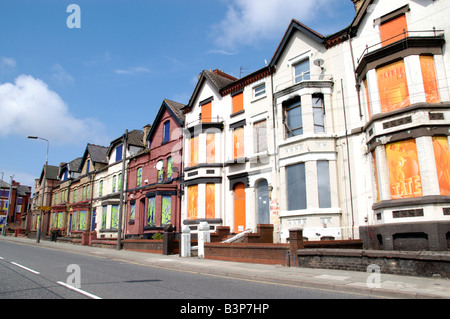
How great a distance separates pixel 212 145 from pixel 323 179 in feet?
31.2

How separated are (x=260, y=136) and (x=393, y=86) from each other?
913cm

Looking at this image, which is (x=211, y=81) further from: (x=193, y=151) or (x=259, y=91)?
(x=193, y=151)

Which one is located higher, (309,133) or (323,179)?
(309,133)

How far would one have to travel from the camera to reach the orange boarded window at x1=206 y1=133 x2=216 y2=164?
25.2 meters

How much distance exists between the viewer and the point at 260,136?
22.8 m

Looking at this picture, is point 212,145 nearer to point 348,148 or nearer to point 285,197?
point 285,197

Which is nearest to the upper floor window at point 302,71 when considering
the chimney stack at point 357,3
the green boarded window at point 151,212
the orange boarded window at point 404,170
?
the chimney stack at point 357,3

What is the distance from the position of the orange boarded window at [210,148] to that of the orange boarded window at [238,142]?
175cm

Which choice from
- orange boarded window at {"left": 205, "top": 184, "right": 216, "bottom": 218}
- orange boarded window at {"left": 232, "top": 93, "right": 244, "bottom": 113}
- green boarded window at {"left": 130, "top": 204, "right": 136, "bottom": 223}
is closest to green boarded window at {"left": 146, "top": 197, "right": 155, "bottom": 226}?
green boarded window at {"left": 130, "top": 204, "right": 136, "bottom": 223}

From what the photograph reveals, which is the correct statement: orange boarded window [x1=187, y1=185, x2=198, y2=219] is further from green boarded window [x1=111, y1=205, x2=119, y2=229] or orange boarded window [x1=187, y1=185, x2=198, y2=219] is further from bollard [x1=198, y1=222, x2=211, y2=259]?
green boarded window [x1=111, y1=205, x2=119, y2=229]

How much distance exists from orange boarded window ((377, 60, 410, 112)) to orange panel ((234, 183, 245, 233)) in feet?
35.3

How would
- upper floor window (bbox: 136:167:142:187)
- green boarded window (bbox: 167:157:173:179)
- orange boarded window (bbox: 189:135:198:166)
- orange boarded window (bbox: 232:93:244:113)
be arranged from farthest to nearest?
upper floor window (bbox: 136:167:142:187)
green boarded window (bbox: 167:157:173:179)
orange boarded window (bbox: 189:135:198:166)
orange boarded window (bbox: 232:93:244:113)
